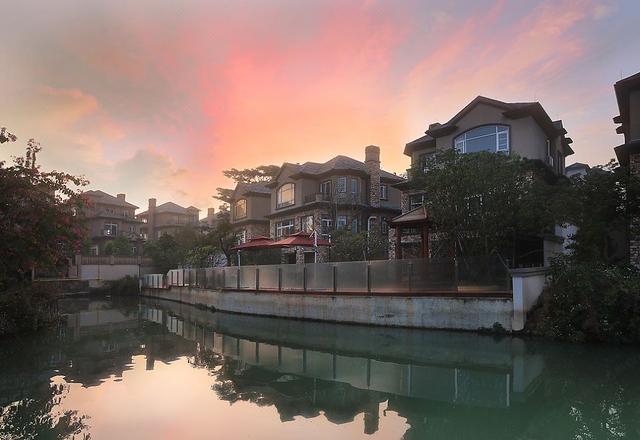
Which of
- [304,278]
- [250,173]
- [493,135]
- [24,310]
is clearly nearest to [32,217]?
[24,310]

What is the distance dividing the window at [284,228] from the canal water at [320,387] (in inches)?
824

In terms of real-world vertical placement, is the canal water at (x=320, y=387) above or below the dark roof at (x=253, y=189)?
below

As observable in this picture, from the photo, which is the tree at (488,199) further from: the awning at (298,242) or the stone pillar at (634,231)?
the awning at (298,242)

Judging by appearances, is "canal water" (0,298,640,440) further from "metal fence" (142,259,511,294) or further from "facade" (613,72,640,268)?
"facade" (613,72,640,268)

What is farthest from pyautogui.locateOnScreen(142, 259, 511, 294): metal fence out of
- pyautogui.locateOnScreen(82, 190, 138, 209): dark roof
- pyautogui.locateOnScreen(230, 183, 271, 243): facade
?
pyautogui.locateOnScreen(82, 190, 138, 209): dark roof

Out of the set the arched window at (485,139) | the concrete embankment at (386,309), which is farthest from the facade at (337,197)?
the concrete embankment at (386,309)

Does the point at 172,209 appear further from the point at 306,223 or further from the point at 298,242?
the point at 298,242

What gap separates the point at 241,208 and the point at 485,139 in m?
25.1

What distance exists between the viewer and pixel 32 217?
13695 mm

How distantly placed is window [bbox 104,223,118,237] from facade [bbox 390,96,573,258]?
4283 centimetres

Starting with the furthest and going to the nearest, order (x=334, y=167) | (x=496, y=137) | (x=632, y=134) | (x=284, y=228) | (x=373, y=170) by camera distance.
Answer: 1. (x=284, y=228)
2. (x=373, y=170)
3. (x=334, y=167)
4. (x=496, y=137)
5. (x=632, y=134)

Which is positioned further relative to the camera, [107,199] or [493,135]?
[107,199]

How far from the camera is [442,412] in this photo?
24.7 feet

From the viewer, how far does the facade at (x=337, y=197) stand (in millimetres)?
33500
